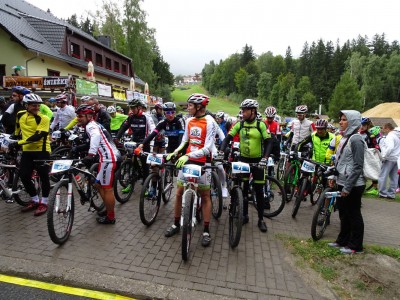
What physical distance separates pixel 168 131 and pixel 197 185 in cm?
216

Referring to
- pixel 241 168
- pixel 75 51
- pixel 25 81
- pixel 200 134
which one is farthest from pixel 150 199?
pixel 75 51

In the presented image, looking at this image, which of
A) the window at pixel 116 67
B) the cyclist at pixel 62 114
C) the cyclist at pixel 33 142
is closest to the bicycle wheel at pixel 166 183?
the cyclist at pixel 33 142

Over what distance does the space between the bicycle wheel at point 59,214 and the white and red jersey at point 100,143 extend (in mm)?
690

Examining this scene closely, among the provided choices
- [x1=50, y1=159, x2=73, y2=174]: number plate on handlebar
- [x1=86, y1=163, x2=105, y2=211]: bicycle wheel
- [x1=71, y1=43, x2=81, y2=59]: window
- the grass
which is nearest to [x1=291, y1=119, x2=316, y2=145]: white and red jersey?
[x1=86, y1=163, x2=105, y2=211]: bicycle wheel

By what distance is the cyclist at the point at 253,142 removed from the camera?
4785mm

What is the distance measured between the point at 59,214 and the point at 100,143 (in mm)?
1237

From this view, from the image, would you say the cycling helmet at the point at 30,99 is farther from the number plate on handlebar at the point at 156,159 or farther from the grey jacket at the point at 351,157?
the grey jacket at the point at 351,157

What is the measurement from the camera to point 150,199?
4.98 meters

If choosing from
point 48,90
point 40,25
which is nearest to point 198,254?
point 48,90

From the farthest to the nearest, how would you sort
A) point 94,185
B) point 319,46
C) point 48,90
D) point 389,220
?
point 319,46 < point 48,90 < point 389,220 < point 94,185

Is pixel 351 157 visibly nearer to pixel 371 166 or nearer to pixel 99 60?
pixel 371 166

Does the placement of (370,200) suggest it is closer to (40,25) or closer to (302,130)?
(302,130)

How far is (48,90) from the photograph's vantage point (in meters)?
15.6

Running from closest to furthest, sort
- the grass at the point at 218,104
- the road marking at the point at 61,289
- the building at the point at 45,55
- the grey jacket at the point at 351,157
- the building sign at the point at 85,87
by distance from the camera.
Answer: the road marking at the point at 61,289, the grey jacket at the point at 351,157, the building at the point at 45,55, the building sign at the point at 85,87, the grass at the point at 218,104
